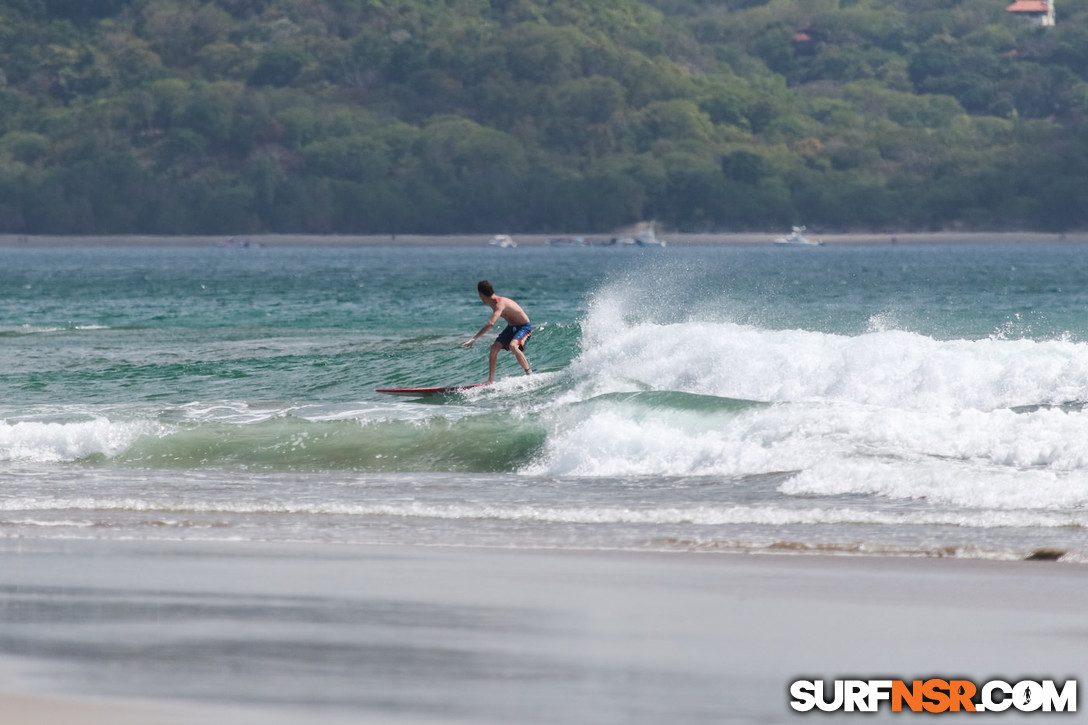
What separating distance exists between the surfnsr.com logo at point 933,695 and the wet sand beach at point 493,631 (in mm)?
141

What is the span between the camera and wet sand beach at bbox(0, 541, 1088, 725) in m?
7.63

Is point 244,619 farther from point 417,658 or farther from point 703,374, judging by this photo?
point 703,374

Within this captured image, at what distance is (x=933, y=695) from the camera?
301 inches

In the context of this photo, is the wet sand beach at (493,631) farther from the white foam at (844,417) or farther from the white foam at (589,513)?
the white foam at (844,417)

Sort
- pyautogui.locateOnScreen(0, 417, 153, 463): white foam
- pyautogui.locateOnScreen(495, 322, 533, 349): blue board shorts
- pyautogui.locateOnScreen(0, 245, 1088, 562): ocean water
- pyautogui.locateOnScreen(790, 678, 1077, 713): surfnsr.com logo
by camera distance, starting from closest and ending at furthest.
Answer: pyautogui.locateOnScreen(790, 678, 1077, 713): surfnsr.com logo → pyautogui.locateOnScreen(0, 245, 1088, 562): ocean water → pyautogui.locateOnScreen(0, 417, 153, 463): white foam → pyautogui.locateOnScreen(495, 322, 533, 349): blue board shorts

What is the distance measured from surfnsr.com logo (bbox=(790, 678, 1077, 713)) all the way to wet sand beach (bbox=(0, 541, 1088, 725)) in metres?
0.14

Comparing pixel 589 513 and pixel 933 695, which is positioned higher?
pixel 933 695

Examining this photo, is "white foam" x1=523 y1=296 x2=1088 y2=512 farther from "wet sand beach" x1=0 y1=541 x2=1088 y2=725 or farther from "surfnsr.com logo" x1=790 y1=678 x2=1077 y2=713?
"surfnsr.com logo" x1=790 y1=678 x2=1077 y2=713

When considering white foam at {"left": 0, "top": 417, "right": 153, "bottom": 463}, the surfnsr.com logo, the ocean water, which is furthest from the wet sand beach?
white foam at {"left": 0, "top": 417, "right": 153, "bottom": 463}

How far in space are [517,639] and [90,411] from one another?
14081mm

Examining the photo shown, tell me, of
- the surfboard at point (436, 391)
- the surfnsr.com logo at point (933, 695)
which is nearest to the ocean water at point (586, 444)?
the surfboard at point (436, 391)

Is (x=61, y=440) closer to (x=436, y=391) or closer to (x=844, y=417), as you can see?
(x=436, y=391)

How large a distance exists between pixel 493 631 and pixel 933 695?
8.45 feet

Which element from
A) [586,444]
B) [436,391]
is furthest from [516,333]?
[586,444]
